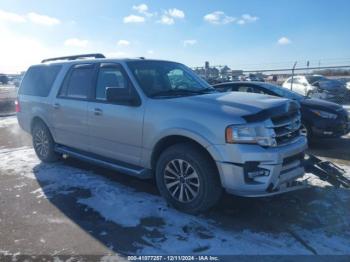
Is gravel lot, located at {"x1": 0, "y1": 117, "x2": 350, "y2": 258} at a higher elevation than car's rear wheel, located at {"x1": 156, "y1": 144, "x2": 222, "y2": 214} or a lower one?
lower

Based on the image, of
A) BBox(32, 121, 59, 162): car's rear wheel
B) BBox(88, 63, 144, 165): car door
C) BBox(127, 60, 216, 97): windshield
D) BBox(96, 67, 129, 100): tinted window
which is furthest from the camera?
BBox(32, 121, 59, 162): car's rear wheel

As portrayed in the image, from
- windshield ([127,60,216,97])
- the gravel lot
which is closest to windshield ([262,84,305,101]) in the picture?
the gravel lot

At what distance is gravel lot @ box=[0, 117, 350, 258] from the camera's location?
11.7 ft

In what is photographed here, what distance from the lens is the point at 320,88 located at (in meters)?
18.0

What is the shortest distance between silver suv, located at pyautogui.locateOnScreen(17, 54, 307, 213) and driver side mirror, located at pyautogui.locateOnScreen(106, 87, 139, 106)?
0.5 inches

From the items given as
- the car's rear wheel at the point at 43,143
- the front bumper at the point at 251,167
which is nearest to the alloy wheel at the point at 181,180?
the front bumper at the point at 251,167

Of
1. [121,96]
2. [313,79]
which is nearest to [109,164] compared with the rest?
[121,96]

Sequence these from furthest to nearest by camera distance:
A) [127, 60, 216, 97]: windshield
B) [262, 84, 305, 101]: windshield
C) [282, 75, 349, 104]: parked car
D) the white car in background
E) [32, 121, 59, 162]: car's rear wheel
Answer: the white car in background
[282, 75, 349, 104]: parked car
[262, 84, 305, 101]: windshield
[32, 121, 59, 162]: car's rear wheel
[127, 60, 216, 97]: windshield

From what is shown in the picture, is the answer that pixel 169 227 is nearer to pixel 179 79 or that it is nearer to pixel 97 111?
pixel 97 111

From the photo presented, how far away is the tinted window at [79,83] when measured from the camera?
550cm

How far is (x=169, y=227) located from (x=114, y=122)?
1.72 meters

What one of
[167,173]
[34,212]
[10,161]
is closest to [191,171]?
[167,173]

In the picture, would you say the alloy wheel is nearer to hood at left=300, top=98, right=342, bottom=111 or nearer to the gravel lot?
the gravel lot

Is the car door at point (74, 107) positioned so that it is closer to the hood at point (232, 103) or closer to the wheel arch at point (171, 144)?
the wheel arch at point (171, 144)
